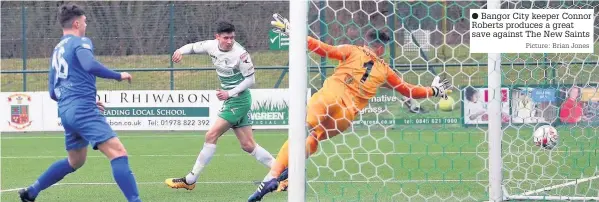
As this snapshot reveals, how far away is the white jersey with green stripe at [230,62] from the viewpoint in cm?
937

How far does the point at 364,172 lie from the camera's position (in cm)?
1018

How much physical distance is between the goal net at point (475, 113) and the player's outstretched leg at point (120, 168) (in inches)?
48.4

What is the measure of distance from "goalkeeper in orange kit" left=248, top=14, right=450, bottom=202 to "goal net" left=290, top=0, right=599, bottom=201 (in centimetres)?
12

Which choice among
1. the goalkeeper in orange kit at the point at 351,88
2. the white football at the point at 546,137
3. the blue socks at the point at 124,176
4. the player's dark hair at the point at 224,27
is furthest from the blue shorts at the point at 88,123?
the white football at the point at 546,137

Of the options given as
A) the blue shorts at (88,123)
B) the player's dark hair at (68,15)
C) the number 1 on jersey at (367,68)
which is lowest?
the blue shorts at (88,123)

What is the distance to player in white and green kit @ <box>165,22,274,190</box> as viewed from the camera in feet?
30.4

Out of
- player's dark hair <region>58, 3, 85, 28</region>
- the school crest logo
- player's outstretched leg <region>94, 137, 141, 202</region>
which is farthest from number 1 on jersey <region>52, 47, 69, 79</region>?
the school crest logo

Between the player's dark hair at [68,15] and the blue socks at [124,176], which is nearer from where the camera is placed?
the blue socks at [124,176]

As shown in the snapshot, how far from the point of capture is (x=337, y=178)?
9.70m

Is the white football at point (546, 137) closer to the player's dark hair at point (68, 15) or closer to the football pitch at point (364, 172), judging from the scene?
the football pitch at point (364, 172)

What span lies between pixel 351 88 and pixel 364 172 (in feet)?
8.30

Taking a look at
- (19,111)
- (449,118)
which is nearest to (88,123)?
(449,118)

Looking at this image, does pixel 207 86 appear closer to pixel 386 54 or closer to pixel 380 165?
pixel 380 165

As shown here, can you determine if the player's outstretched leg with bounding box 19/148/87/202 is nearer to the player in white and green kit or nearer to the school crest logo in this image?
the player in white and green kit
